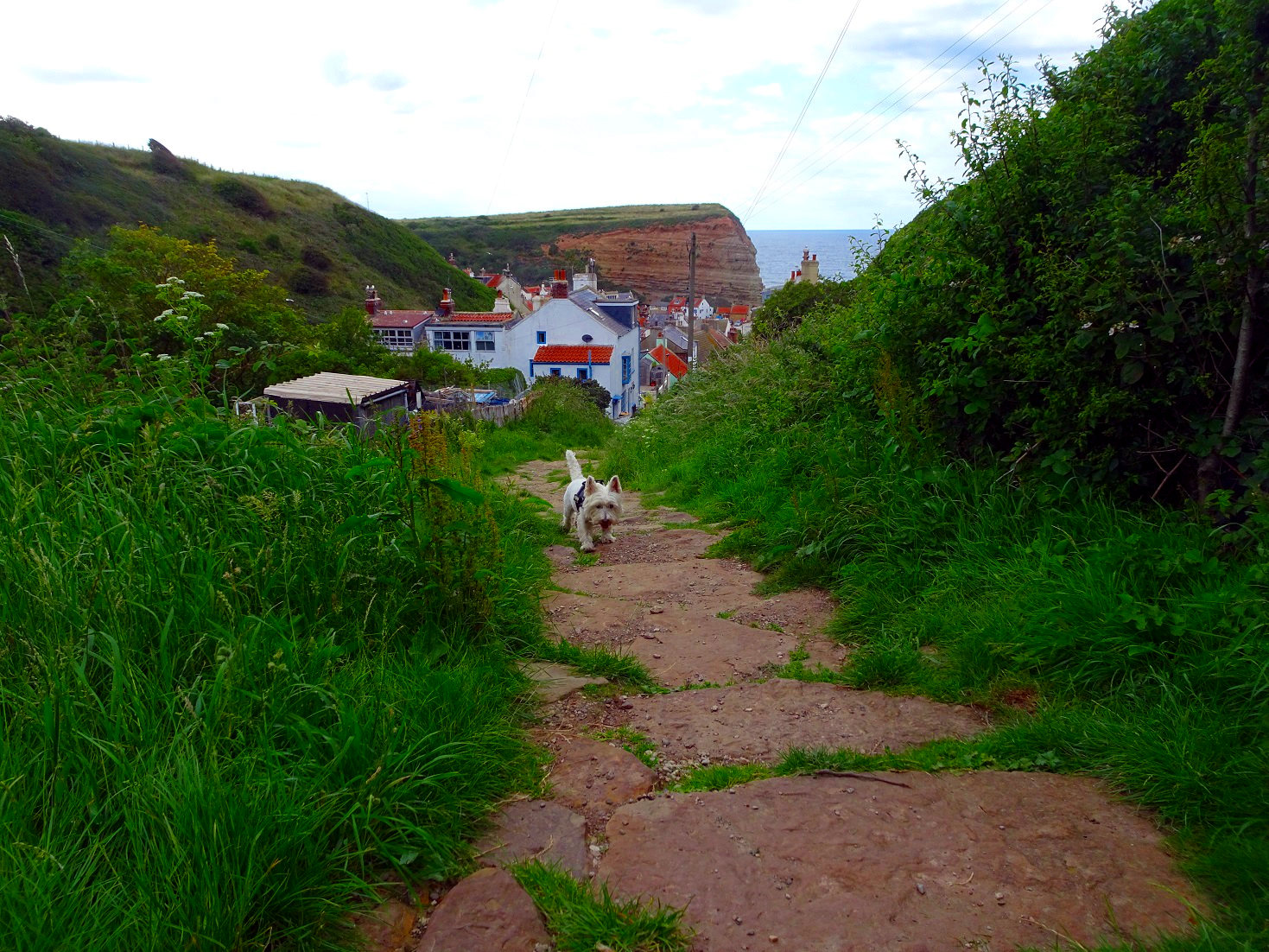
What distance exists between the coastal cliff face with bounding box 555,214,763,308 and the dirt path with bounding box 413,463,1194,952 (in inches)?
3718

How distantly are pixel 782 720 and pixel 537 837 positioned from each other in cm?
120

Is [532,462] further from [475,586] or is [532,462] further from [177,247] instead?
[177,247]

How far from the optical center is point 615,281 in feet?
323

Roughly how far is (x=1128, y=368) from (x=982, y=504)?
3.27ft

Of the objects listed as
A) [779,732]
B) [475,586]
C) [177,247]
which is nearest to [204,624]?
[475,586]

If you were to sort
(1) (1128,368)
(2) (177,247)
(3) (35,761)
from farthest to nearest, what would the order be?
(2) (177,247) → (1) (1128,368) → (3) (35,761)

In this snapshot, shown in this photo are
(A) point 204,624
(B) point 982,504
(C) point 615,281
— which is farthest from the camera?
(C) point 615,281

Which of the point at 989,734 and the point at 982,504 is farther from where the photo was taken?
the point at 982,504

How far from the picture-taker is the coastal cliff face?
99250 mm

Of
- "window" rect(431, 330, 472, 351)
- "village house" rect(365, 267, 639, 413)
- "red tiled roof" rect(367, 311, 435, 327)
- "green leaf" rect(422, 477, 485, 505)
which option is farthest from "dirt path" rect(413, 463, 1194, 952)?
"red tiled roof" rect(367, 311, 435, 327)

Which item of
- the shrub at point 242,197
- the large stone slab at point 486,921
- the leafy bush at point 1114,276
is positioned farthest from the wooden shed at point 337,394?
the shrub at point 242,197

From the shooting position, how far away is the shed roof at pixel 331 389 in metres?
10.4

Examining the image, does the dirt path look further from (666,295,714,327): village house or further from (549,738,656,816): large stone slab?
(666,295,714,327): village house

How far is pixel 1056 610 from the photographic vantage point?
3.12 meters
